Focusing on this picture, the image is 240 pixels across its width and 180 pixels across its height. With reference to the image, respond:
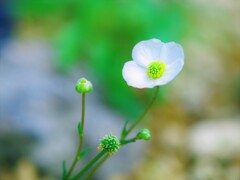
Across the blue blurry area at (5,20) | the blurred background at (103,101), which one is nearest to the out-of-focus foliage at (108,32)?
the blurred background at (103,101)

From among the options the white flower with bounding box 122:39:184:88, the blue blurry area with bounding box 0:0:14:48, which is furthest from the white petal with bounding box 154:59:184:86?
the blue blurry area with bounding box 0:0:14:48

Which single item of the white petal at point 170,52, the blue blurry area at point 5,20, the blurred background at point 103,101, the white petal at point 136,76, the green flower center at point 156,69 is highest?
the blue blurry area at point 5,20

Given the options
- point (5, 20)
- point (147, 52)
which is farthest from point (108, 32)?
point (147, 52)

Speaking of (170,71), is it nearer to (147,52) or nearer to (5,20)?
(147,52)

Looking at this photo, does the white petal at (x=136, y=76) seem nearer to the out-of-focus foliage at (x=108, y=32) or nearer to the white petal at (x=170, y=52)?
the white petal at (x=170, y=52)

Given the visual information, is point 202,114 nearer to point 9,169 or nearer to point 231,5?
point 9,169
